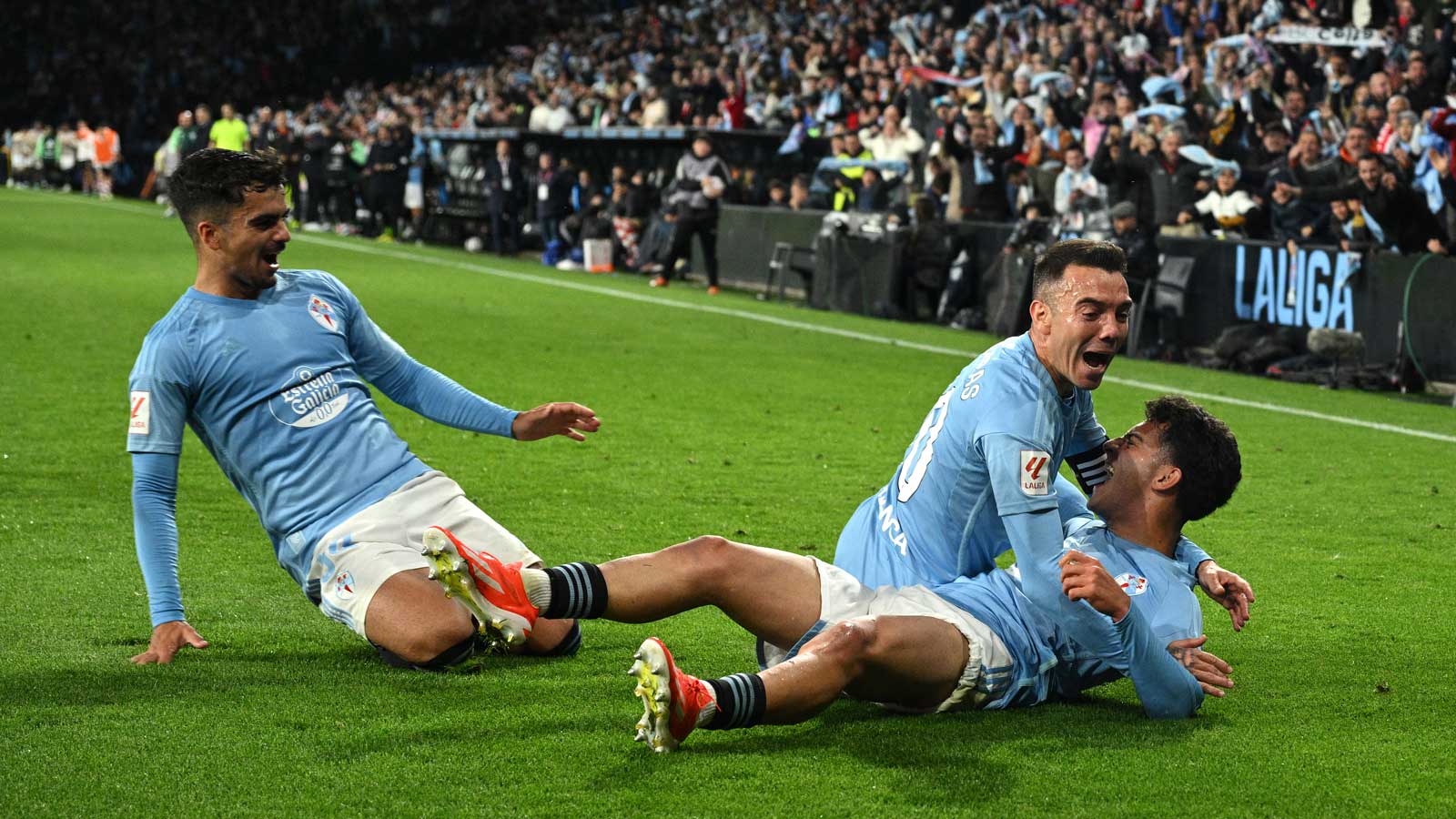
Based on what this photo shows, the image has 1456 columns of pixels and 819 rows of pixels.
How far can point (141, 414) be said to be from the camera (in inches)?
189

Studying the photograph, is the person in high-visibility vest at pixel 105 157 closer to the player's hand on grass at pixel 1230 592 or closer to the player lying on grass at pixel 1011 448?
the player lying on grass at pixel 1011 448

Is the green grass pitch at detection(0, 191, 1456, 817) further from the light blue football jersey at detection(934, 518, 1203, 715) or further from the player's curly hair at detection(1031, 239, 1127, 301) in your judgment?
the player's curly hair at detection(1031, 239, 1127, 301)

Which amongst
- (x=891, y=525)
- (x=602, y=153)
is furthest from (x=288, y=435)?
(x=602, y=153)

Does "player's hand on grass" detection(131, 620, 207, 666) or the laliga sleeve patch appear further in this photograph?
"player's hand on grass" detection(131, 620, 207, 666)

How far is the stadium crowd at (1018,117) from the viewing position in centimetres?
1507

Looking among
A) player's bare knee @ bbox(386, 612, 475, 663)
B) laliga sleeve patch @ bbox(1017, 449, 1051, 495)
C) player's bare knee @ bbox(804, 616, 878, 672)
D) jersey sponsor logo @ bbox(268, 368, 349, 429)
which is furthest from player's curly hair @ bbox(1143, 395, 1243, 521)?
jersey sponsor logo @ bbox(268, 368, 349, 429)

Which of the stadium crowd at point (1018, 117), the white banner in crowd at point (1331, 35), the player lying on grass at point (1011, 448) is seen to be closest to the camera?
the player lying on grass at point (1011, 448)

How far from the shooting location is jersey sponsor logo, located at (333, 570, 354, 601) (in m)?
4.86

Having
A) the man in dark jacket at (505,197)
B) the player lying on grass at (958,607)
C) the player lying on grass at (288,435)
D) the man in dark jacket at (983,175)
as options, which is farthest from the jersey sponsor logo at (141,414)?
the man in dark jacket at (505,197)

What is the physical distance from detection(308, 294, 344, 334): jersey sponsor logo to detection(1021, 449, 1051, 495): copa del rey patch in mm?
2261

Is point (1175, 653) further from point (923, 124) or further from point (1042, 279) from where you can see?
point (923, 124)

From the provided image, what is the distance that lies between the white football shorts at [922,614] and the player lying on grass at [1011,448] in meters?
0.08

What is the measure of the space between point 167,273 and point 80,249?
4.09m

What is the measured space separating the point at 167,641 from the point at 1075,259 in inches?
106
